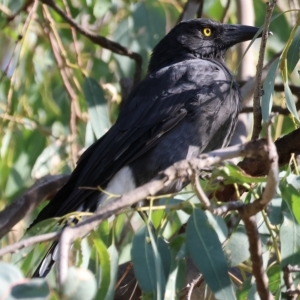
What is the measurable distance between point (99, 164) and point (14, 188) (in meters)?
0.67

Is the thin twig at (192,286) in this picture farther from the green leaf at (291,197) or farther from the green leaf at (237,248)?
the green leaf at (291,197)

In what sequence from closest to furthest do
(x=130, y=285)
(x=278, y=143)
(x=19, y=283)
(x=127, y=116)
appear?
(x=19, y=283) → (x=278, y=143) → (x=130, y=285) → (x=127, y=116)

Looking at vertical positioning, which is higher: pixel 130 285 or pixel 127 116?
pixel 127 116

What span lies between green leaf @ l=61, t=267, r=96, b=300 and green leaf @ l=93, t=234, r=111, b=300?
419mm

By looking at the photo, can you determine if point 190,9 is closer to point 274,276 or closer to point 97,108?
point 97,108

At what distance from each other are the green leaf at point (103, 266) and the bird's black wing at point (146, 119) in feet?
3.39

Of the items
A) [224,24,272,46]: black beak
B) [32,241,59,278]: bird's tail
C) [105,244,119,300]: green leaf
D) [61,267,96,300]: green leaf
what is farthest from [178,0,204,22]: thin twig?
[61,267,96,300]: green leaf

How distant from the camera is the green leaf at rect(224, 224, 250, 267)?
7.36 ft

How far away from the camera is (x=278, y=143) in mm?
2861

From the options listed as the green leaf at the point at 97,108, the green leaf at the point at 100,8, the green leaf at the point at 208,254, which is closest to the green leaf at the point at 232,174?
the green leaf at the point at 208,254

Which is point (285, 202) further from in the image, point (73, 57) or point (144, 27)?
point (73, 57)

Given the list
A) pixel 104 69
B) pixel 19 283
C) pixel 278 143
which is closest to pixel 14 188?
pixel 104 69

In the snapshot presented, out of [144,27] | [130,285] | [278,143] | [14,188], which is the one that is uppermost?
[144,27]

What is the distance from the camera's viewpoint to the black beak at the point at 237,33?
3920 millimetres
